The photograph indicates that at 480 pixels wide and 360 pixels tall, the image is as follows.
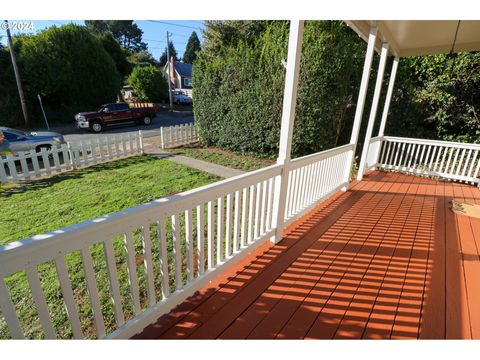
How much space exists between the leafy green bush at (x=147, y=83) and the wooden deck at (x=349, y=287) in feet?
67.3

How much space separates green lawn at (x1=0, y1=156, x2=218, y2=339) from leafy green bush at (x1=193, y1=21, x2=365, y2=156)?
8.37 ft

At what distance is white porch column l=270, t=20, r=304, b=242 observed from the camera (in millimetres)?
2086

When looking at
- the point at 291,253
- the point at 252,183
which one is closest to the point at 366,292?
the point at 291,253

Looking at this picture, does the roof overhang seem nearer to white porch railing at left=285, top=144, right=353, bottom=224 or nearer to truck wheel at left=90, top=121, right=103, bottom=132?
white porch railing at left=285, top=144, right=353, bottom=224

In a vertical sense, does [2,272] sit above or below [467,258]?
above

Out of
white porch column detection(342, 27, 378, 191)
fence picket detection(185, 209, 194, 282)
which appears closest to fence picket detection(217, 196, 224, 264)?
fence picket detection(185, 209, 194, 282)

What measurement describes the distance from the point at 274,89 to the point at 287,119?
5088 millimetres

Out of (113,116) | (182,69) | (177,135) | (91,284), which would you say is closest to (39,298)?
(91,284)

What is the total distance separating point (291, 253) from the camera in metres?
2.46

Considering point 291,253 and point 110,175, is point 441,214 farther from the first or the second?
point 110,175

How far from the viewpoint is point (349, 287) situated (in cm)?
202

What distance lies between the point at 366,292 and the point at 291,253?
2.35 feet

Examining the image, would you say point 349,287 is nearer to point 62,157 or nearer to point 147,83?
point 62,157
